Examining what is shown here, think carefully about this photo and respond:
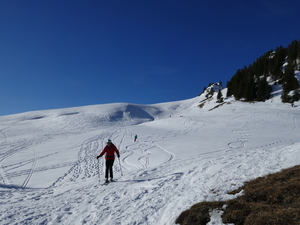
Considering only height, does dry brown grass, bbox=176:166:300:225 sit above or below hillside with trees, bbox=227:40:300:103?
below

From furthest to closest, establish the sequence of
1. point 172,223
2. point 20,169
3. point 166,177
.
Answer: point 20,169 → point 166,177 → point 172,223

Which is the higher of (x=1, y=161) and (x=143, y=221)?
(x=1, y=161)

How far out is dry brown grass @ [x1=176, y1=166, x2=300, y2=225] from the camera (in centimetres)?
347

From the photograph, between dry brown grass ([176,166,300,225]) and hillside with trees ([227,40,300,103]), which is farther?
hillside with trees ([227,40,300,103])

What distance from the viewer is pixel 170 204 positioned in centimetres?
571

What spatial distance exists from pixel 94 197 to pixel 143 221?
115 inches

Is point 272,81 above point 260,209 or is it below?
above

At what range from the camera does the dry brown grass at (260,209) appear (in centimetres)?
347

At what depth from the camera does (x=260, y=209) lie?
4.05 m

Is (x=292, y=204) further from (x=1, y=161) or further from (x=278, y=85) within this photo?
(x=278, y=85)

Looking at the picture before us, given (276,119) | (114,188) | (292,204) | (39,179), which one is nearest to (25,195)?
(39,179)

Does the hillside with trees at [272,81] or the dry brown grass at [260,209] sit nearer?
the dry brown grass at [260,209]

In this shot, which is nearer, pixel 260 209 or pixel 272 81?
pixel 260 209

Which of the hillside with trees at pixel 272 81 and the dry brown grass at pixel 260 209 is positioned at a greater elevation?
the hillside with trees at pixel 272 81
